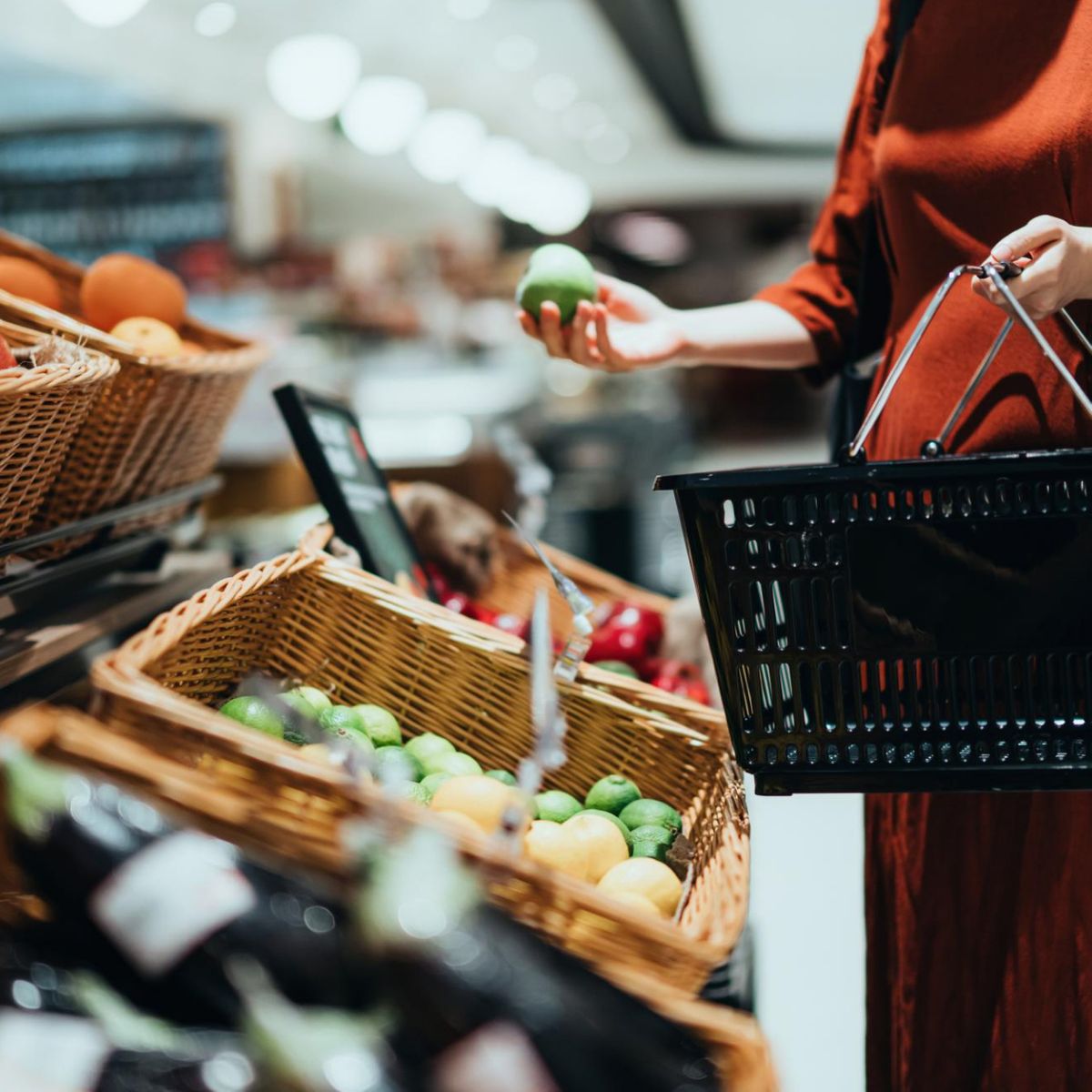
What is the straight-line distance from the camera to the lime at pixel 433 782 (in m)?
1.22

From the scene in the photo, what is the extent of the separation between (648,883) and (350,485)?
0.77 metres

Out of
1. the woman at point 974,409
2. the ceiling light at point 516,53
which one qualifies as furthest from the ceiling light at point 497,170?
the woman at point 974,409

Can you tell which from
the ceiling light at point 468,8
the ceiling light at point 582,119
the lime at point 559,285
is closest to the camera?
the lime at point 559,285

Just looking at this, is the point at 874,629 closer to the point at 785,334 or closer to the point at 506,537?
the point at 785,334

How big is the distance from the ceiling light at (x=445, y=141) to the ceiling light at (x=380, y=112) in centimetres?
113

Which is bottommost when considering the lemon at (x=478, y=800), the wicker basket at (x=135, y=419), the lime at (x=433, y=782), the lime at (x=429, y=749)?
the lime at (x=429, y=749)

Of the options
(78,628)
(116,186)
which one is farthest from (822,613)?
(116,186)

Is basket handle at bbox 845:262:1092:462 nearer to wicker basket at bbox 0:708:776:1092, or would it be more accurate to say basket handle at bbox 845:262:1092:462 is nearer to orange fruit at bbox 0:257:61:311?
wicker basket at bbox 0:708:776:1092

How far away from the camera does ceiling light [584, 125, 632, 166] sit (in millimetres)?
12544

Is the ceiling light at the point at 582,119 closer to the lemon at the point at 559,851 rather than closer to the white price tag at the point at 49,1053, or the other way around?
the lemon at the point at 559,851

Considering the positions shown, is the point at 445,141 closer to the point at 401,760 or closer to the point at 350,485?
the point at 350,485

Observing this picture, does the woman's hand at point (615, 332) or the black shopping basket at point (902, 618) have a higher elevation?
the woman's hand at point (615, 332)

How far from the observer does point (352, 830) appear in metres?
0.83

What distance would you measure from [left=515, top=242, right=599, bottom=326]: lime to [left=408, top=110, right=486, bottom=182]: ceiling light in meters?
6.49
